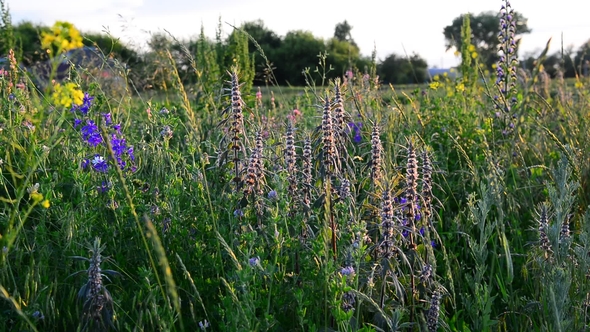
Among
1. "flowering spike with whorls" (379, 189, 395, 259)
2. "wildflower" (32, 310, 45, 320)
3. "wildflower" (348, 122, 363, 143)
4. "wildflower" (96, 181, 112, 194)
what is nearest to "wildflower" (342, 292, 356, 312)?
"flowering spike with whorls" (379, 189, 395, 259)

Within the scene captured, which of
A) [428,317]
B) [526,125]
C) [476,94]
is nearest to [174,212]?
[428,317]

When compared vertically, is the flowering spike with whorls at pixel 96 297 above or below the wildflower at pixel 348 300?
above

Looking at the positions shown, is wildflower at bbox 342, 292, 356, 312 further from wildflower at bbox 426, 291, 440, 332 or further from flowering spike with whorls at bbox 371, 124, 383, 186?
flowering spike with whorls at bbox 371, 124, 383, 186

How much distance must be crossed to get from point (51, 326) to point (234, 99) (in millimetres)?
1060

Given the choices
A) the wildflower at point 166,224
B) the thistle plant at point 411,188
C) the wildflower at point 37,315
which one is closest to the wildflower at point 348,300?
the thistle plant at point 411,188

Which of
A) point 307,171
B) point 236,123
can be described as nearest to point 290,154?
point 307,171

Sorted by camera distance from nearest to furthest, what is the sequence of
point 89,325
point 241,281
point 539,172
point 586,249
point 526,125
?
point 241,281 < point 89,325 < point 586,249 < point 539,172 < point 526,125

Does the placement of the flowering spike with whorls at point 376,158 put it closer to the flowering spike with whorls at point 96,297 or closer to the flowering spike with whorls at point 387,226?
the flowering spike with whorls at point 387,226

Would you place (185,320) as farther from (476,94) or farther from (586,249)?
(476,94)

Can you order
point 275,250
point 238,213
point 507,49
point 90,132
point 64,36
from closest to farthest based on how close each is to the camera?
point 64,36 < point 275,250 < point 238,213 < point 90,132 < point 507,49

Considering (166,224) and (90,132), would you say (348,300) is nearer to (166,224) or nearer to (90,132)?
(166,224)

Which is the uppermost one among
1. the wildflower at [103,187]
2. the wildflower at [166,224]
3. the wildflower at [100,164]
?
the wildflower at [100,164]

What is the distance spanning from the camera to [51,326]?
2.06 m

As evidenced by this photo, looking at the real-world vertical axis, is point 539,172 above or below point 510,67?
below
